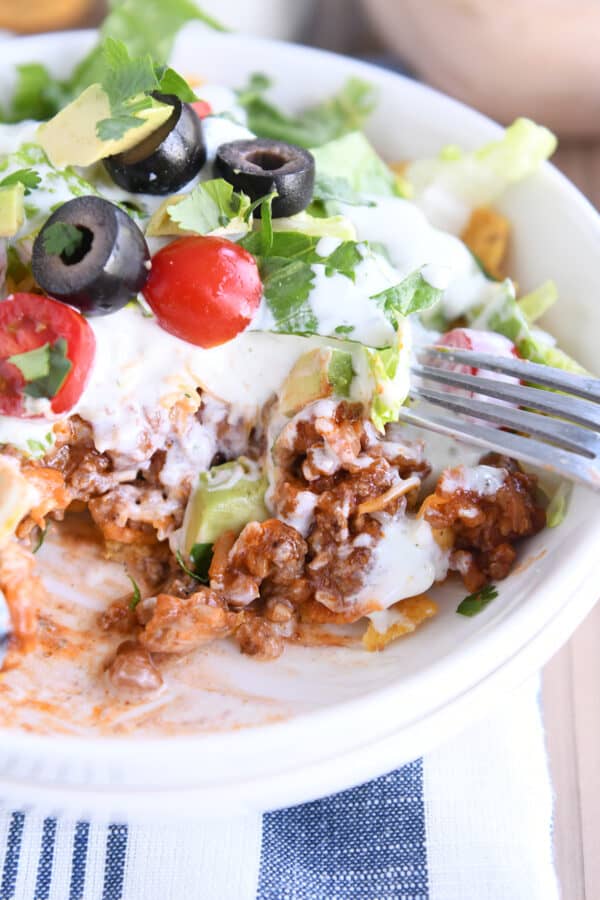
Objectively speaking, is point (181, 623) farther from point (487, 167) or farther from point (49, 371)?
point (487, 167)

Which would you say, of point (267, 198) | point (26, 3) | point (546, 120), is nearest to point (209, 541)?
point (267, 198)

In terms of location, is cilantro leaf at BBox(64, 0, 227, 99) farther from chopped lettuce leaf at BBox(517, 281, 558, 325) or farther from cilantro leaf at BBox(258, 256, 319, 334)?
chopped lettuce leaf at BBox(517, 281, 558, 325)

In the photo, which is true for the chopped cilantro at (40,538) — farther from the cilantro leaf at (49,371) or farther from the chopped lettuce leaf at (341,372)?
the chopped lettuce leaf at (341,372)

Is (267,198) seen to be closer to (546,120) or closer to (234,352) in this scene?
(234,352)

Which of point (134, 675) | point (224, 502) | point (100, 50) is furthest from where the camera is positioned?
point (100, 50)

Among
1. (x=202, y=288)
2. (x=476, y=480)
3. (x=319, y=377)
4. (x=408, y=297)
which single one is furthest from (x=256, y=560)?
(x=408, y=297)
